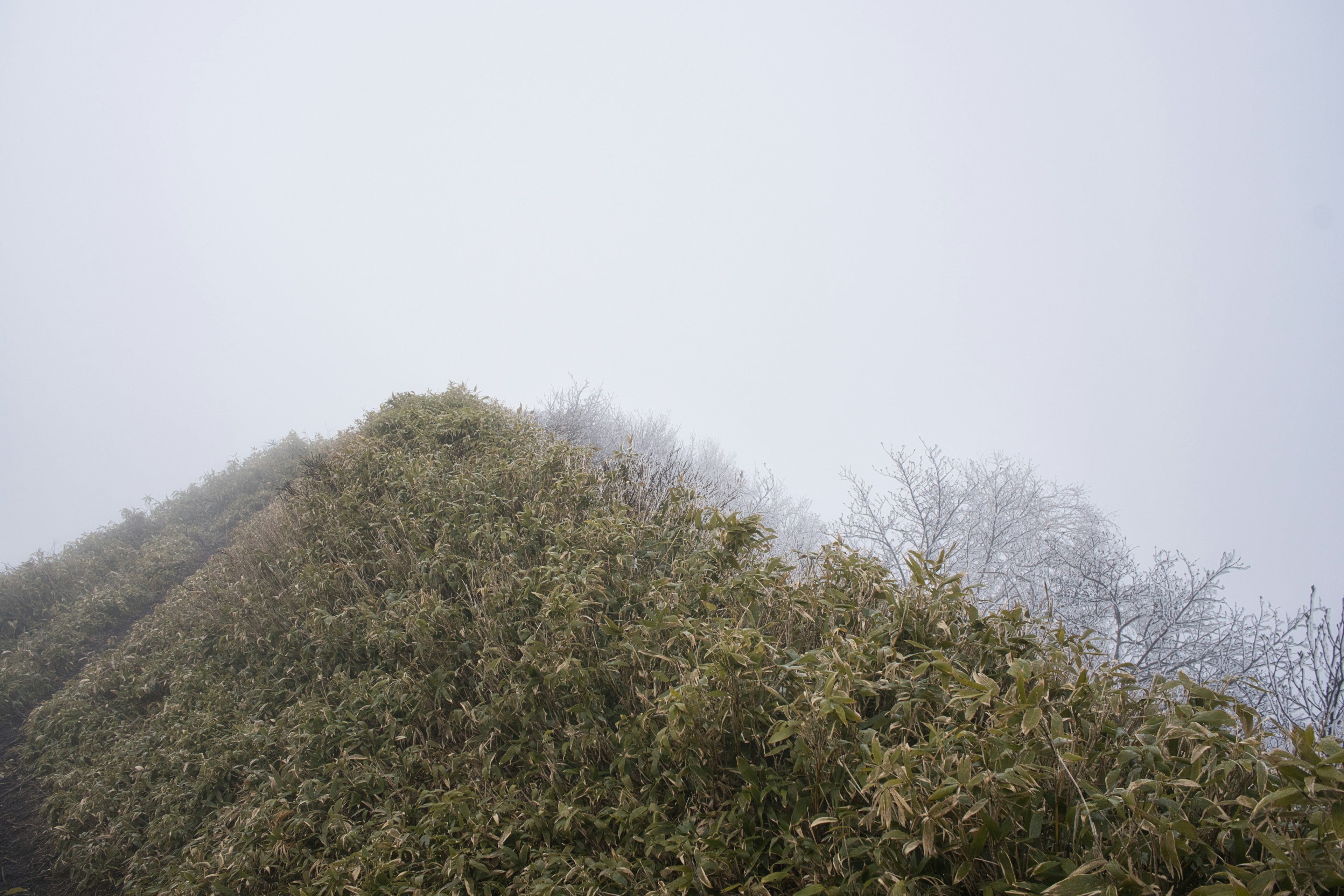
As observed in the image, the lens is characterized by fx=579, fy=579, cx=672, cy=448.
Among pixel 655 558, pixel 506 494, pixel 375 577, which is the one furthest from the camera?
pixel 506 494

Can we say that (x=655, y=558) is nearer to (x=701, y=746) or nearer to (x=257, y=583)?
(x=701, y=746)

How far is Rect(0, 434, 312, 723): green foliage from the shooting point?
7312 millimetres

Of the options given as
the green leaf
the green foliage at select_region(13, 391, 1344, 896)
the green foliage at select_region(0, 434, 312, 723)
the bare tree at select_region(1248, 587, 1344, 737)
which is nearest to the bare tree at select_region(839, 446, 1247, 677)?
the bare tree at select_region(1248, 587, 1344, 737)

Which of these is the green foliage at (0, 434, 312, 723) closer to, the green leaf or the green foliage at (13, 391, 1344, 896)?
the green foliage at (13, 391, 1344, 896)

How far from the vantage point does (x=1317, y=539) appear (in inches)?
2874

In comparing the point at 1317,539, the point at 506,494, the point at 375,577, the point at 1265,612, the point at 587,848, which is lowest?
the point at 1317,539

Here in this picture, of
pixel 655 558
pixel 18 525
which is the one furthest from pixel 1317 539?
pixel 18 525

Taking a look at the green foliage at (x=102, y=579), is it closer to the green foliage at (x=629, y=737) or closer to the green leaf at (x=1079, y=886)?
the green foliage at (x=629, y=737)

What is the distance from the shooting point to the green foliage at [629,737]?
5.43 feet

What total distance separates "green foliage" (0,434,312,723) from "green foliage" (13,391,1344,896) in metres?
2.28

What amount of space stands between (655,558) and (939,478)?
1314 cm

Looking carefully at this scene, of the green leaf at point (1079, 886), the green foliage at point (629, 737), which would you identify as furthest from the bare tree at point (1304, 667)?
the green leaf at point (1079, 886)

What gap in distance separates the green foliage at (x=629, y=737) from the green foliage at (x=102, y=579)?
7.48 ft

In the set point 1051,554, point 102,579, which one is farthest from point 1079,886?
point 1051,554
